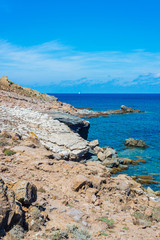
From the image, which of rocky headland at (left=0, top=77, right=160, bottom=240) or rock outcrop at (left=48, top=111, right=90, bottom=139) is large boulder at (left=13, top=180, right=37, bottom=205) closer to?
rocky headland at (left=0, top=77, right=160, bottom=240)

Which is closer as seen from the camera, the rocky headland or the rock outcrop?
the rocky headland

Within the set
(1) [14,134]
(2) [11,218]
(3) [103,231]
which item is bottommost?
(3) [103,231]

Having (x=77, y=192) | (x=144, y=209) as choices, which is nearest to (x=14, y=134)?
(x=77, y=192)

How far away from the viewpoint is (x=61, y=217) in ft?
30.0

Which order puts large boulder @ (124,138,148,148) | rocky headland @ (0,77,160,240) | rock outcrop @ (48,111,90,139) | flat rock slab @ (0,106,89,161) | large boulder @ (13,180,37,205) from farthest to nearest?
large boulder @ (124,138,148,148) → rock outcrop @ (48,111,90,139) → flat rock slab @ (0,106,89,161) → large boulder @ (13,180,37,205) → rocky headland @ (0,77,160,240)

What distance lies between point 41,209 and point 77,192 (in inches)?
117

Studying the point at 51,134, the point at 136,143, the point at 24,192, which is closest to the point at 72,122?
the point at 51,134

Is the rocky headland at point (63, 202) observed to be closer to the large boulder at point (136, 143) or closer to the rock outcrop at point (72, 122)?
the rock outcrop at point (72, 122)

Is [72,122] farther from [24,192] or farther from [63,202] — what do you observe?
[24,192]

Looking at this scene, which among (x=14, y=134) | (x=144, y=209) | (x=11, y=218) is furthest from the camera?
(x=14, y=134)

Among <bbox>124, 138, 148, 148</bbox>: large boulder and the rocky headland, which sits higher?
<bbox>124, 138, 148, 148</bbox>: large boulder

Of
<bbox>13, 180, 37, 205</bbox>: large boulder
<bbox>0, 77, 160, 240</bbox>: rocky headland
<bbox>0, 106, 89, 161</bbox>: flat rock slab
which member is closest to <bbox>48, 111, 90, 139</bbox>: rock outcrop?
<bbox>0, 106, 89, 161</bbox>: flat rock slab

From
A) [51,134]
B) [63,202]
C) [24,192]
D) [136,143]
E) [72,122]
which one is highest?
[72,122]

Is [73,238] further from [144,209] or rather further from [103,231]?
[144,209]
